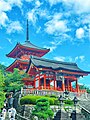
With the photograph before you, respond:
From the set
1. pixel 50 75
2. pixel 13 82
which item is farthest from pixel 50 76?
pixel 13 82

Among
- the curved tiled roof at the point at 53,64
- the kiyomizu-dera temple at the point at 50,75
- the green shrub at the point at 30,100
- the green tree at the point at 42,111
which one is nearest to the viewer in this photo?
the green tree at the point at 42,111

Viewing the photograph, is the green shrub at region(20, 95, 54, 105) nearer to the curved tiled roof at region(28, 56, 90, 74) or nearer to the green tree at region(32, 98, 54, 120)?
the green tree at region(32, 98, 54, 120)

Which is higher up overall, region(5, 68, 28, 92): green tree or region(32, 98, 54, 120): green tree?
region(5, 68, 28, 92): green tree

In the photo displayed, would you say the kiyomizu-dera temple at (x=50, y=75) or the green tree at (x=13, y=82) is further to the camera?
the kiyomizu-dera temple at (x=50, y=75)

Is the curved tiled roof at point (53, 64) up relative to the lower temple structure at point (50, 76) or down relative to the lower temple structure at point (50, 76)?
Result: up

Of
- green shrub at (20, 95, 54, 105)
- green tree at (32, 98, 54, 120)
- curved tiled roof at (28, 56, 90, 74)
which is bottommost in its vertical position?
green tree at (32, 98, 54, 120)

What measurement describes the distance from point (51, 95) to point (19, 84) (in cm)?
484

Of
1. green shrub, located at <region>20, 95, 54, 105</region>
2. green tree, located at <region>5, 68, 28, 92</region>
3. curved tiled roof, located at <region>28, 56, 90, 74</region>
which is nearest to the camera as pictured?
green shrub, located at <region>20, 95, 54, 105</region>

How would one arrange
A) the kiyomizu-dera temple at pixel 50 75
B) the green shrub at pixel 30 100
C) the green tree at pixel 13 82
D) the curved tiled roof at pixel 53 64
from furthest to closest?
the curved tiled roof at pixel 53 64 < the kiyomizu-dera temple at pixel 50 75 < the green tree at pixel 13 82 < the green shrub at pixel 30 100

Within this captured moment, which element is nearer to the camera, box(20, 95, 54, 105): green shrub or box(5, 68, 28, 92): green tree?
box(20, 95, 54, 105): green shrub

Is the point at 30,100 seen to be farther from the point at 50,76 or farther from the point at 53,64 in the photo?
the point at 53,64

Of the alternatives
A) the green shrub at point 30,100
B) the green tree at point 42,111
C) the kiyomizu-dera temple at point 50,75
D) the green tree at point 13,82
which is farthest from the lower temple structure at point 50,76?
the green tree at point 42,111

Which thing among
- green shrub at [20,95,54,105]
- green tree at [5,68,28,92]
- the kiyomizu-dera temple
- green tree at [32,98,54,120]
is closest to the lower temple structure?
the kiyomizu-dera temple

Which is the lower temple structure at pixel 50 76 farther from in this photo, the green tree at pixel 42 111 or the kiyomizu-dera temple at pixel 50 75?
the green tree at pixel 42 111
